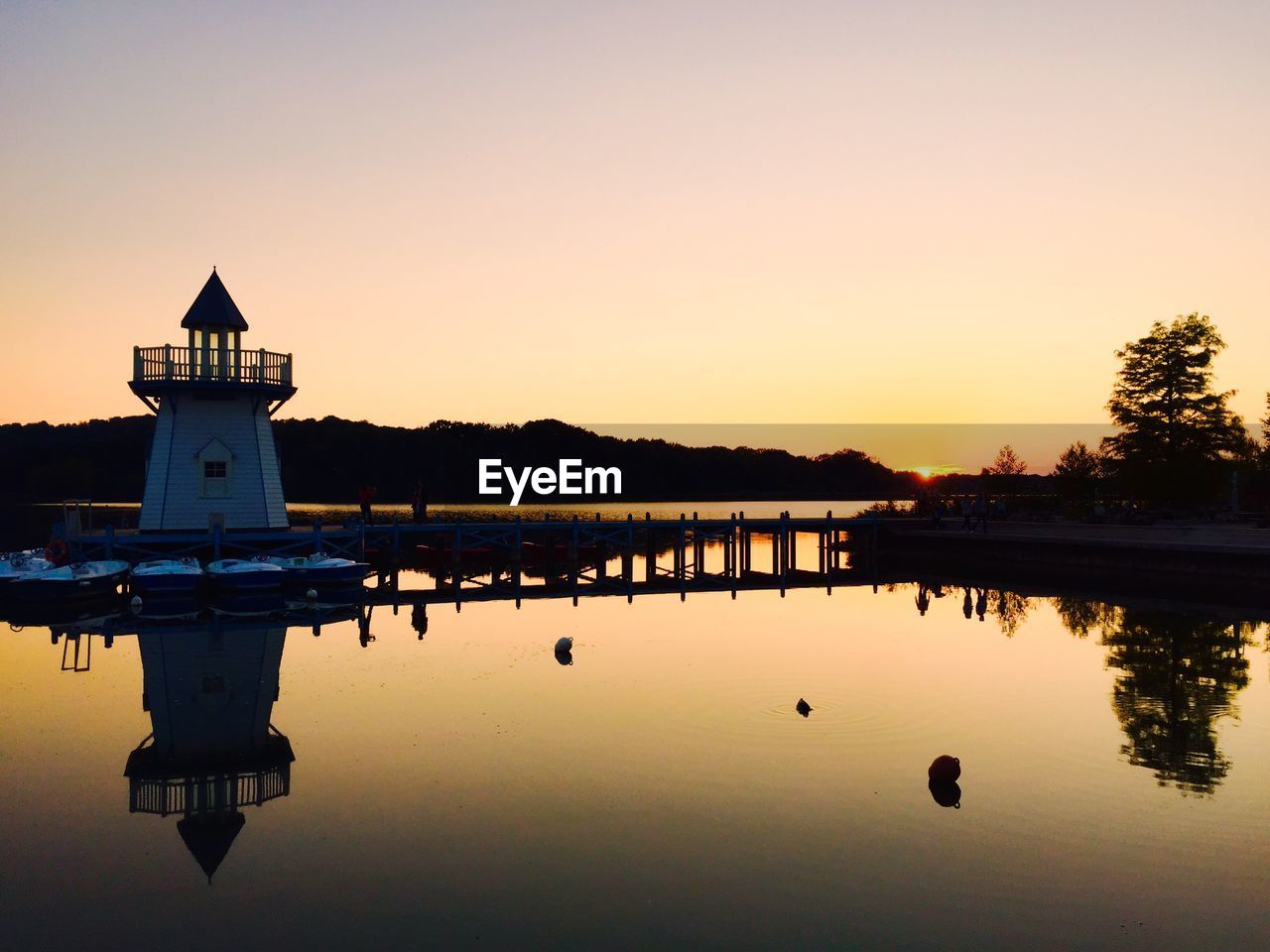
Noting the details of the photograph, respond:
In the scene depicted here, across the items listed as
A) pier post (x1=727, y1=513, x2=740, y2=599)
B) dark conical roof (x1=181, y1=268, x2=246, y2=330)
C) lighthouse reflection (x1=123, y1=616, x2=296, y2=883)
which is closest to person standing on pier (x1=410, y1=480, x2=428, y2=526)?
dark conical roof (x1=181, y1=268, x2=246, y2=330)

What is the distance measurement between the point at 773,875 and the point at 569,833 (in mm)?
3247

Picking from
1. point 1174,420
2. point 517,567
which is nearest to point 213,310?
point 517,567

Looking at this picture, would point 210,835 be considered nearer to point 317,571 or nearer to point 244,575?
point 244,575

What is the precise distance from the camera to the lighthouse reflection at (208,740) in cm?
1602

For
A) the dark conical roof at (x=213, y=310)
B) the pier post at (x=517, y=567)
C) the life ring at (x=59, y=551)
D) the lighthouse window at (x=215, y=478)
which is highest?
the dark conical roof at (x=213, y=310)

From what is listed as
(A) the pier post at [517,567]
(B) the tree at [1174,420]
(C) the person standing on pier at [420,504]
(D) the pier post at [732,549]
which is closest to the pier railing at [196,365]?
(C) the person standing on pier at [420,504]

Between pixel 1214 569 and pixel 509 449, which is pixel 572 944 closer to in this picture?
pixel 1214 569

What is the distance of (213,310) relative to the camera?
44969mm

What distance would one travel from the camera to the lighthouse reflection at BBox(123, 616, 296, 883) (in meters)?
16.0

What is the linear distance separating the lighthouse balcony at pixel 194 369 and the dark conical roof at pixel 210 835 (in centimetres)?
3220

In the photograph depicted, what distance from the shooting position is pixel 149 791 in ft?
55.5

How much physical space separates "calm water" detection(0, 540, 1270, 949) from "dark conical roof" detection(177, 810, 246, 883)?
6 centimetres

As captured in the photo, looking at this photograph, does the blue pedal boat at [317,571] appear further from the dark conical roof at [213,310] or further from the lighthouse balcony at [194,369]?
the dark conical roof at [213,310]

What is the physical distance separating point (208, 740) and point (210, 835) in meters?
5.64
